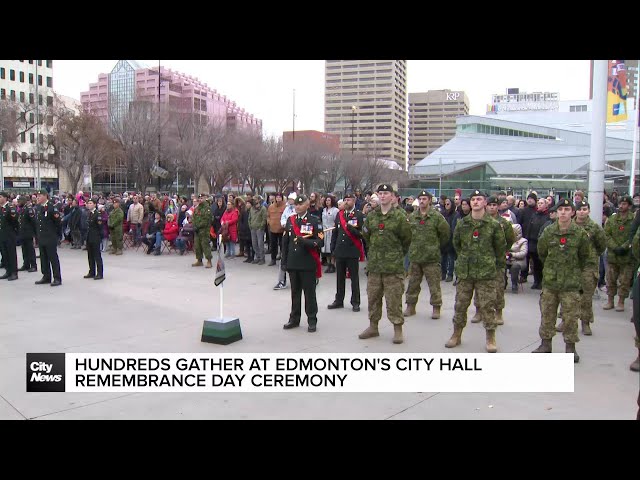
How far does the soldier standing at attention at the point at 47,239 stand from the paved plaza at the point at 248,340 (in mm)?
360

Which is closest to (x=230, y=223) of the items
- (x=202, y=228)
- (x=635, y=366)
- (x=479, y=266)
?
(x=202, y=228)

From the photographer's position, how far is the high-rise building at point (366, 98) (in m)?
104

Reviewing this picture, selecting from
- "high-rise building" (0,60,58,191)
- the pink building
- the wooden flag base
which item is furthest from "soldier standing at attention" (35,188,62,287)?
the pink building

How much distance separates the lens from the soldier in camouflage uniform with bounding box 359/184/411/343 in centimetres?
746

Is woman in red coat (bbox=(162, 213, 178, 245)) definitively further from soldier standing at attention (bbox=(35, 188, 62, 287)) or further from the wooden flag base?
the wooden flag base

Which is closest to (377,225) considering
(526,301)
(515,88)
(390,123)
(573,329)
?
(573,329)

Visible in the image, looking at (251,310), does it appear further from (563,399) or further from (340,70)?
(340,70)

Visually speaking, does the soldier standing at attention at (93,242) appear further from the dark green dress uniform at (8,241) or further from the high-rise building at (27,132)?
the high-rise building at (27,132)

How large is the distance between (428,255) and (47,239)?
8.15 m

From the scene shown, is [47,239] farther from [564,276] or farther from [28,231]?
[564,276]

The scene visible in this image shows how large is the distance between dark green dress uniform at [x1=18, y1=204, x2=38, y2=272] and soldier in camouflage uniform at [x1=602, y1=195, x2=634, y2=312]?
12.3 meters

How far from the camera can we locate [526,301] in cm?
1051

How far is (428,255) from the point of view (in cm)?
921

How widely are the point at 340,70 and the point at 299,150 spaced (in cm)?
6756
